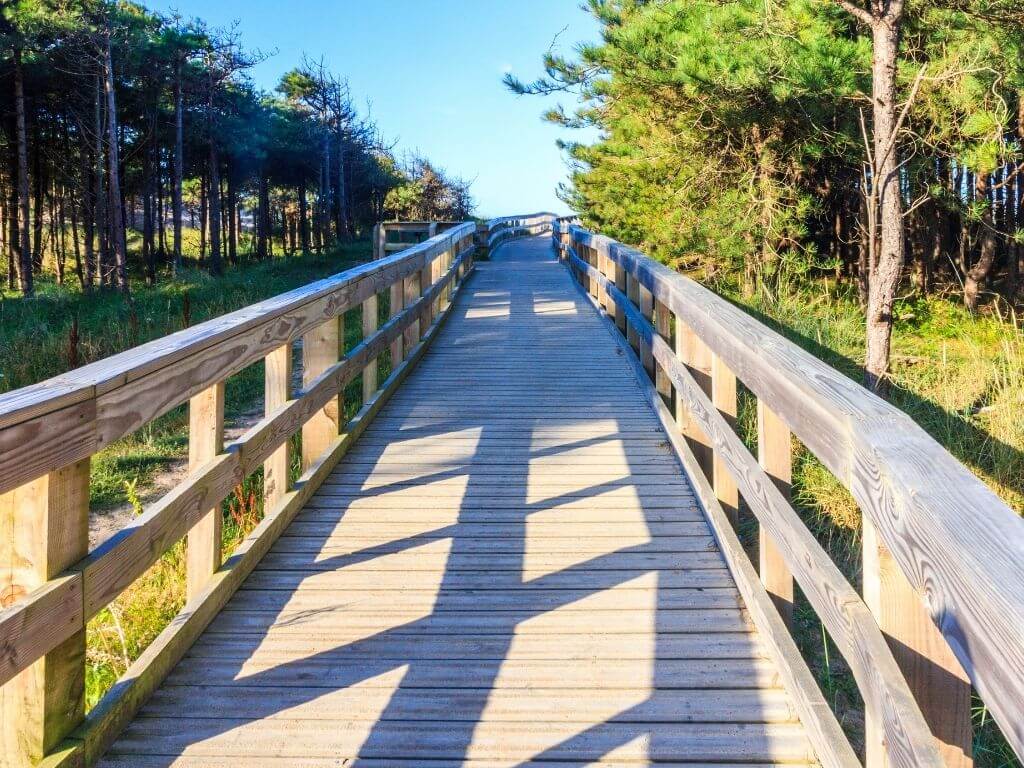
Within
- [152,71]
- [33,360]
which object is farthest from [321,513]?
[152,71]

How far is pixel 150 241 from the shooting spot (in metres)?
30.4

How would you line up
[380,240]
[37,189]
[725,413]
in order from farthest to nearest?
1. [37,189]
2. [380,240]
3. [725,413]

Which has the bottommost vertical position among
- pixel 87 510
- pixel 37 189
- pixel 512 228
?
pixel 87 510

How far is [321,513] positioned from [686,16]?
24.4 ft

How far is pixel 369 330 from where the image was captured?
589 cm

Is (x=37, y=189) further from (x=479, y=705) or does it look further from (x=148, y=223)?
(x=479, y=705)

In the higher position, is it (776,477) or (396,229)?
(396,229)

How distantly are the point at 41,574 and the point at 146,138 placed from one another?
27056 millimetres

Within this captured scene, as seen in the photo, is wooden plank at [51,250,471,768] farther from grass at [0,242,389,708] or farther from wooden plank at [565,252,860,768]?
wooden plank at [565,252,860,768]

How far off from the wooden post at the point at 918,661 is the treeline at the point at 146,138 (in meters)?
19.6

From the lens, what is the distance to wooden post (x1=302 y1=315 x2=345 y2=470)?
4641 mm

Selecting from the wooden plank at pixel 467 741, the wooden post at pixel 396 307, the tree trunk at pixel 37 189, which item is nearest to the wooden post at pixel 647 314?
the wooden post at pixel 396 307

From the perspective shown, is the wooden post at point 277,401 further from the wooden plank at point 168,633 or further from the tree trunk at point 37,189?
the tree trunk at point 37,189

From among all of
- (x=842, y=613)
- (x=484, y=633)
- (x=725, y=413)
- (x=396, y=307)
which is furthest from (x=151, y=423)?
(x=842, y=613)
